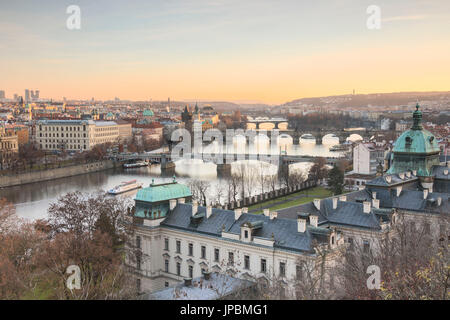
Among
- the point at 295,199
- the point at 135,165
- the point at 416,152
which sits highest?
the point at 416,152

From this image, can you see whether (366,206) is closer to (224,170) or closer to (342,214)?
(342,214)

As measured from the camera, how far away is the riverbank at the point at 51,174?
5394 cm

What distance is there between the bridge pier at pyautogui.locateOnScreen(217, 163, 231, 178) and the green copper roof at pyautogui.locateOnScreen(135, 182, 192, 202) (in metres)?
35.4

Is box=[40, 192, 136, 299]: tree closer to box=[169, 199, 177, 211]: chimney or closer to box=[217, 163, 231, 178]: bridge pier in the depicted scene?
box=[169, 199, 177, 211]: chimney

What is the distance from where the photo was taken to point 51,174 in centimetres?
5944

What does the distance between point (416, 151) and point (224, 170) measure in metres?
35.2

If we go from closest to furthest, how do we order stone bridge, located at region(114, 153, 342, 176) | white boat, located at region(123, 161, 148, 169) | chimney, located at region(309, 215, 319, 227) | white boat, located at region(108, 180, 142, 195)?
chimney, located at region(309, 215, 319, 227) → white boat, located at region(108, 180, 142, 195) → stone bridge, located at region(114, 153, 342, 176) → white boat, located at region(123, 161, 148, 169)

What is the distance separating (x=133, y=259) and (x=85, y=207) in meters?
3.59

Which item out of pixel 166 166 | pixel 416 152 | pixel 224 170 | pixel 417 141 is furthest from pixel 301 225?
pixel 166 166

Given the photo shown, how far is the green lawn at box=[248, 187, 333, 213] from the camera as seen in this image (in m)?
39.6

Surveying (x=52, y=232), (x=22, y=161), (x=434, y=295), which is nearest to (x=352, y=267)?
(x=434, y=295)

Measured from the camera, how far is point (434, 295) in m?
8.49

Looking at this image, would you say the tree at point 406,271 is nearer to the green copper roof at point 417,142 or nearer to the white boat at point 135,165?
the green copper roof at point 417,142

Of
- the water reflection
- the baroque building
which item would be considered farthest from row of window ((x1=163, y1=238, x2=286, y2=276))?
the water reflection
